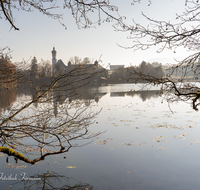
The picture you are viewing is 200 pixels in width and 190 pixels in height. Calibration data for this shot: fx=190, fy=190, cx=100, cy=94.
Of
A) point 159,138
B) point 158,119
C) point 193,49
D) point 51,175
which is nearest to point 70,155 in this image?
point 51,175

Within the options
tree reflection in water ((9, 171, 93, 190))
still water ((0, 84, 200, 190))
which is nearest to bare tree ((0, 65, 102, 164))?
still water ((0, 84, 200, 190))

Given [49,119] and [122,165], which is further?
[122,165]

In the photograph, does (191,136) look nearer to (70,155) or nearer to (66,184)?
(70,155)

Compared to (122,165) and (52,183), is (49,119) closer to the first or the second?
(52,183)

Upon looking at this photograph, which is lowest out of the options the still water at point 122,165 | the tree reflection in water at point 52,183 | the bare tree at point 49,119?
the tree reflection in water at point 52,183

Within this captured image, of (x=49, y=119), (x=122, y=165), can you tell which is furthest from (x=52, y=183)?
(x=122, y=165)

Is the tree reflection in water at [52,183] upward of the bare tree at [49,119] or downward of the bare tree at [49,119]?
downward

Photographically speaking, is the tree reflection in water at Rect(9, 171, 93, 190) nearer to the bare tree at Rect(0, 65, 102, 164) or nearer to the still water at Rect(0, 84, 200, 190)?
the still water at Rect(0, 84, 200, 190)

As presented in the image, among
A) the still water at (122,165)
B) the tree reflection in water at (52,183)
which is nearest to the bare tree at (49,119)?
the still water at (122,165)

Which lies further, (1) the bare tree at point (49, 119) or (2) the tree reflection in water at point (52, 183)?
(2) the tree reflection in water at point (52, 183)

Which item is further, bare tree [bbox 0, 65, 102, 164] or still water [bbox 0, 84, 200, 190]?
still water [bbox 0, 84, 200, 190]

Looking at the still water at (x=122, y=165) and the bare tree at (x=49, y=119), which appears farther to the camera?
the still water at (x=122, y=165)

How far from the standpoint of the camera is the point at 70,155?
679 cm

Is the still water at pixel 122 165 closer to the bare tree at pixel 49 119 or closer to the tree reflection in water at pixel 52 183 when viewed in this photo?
the tree reflection in water at pixel 52 183
